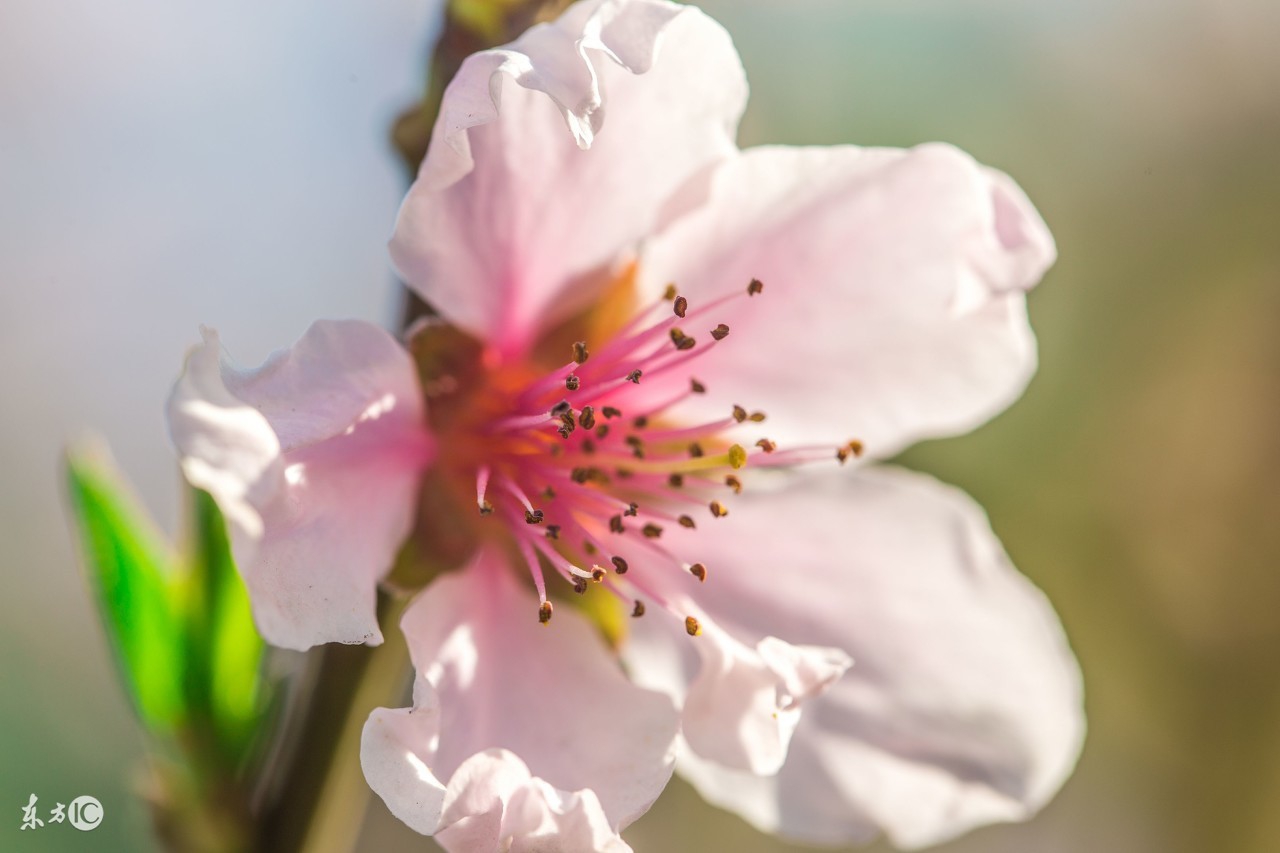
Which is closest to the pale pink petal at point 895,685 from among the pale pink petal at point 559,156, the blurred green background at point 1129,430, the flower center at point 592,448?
the flower center at point 592,448

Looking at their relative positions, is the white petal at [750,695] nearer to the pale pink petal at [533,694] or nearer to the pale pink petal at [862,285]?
the pale pink petal at [533,694]

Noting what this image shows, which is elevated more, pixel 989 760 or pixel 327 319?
pixel 327 319

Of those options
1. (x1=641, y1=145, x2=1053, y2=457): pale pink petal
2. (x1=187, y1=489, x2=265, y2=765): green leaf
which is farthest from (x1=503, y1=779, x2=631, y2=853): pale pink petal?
(x1=641, y1=145, x2=1053, y2=457): pale pink petal

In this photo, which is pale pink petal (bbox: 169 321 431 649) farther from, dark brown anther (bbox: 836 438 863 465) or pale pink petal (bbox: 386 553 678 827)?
dark brown anther (bbox: 836 438 863 465)

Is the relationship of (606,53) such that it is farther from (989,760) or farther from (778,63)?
(778,63)

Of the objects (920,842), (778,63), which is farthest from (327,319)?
(778,63)

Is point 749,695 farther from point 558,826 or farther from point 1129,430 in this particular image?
point 1129,430
